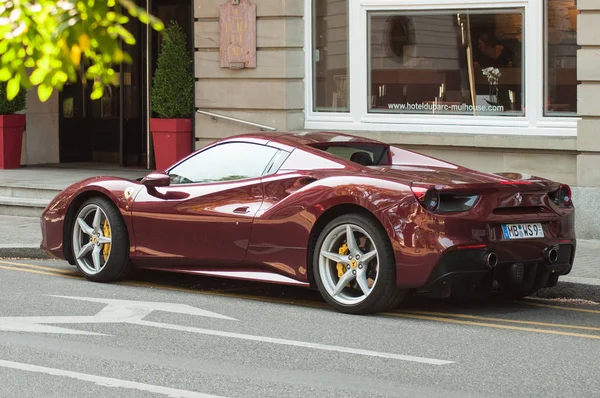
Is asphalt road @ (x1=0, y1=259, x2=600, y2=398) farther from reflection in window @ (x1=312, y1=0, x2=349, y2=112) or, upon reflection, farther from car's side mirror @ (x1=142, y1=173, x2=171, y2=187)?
reflection in window @ (x1=312, y1=0, x2=349, y2=112)

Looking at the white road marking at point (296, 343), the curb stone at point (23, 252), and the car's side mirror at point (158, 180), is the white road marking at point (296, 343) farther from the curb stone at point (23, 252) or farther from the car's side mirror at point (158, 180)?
the curb stone at point (23, 252)

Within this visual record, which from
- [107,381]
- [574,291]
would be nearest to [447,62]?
[574,291]

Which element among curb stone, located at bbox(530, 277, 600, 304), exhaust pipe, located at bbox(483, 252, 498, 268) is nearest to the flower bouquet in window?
curb stone, located at bbox(530, 277, 600, 304)

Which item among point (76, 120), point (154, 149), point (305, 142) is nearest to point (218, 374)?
point (305, 142)

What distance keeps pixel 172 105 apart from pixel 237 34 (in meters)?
1.65

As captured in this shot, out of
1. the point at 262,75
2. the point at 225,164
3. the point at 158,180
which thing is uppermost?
the point at 262,75

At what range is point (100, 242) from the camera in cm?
1069

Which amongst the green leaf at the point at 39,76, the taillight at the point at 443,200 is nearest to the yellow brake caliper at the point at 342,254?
the taillight at the point at 443,200

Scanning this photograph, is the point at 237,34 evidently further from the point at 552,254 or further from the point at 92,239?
the point at 552,254

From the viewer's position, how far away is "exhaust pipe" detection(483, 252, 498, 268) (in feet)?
28.4

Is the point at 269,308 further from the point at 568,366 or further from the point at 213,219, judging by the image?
the point at 568,366

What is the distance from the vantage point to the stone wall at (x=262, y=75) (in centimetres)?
1633

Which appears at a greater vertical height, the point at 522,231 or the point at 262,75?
the point at 262,75

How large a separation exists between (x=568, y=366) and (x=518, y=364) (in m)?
0.28
